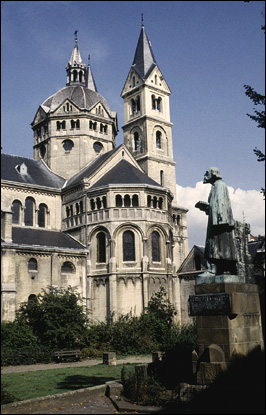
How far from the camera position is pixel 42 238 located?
34250 millimetres

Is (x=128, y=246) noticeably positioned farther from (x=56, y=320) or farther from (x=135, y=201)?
(x=56, y=320)

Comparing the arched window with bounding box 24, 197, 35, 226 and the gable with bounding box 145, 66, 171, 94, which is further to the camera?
the gable with bounding box 145, 66, 171, 94

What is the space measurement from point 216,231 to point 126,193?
75.9ft

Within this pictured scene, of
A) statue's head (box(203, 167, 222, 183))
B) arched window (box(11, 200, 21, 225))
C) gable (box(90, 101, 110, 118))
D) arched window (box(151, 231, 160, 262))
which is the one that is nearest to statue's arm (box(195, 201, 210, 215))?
statue's head (box(203, 167, 222, 183))

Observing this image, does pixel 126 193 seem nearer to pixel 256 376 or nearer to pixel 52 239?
pixel 52 239

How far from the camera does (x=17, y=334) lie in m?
24.6

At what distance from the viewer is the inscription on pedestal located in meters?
10.2

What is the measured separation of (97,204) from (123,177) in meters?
3.32

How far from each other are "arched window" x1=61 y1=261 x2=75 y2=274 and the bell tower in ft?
45.8

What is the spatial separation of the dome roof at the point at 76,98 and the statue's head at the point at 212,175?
34.1 metres

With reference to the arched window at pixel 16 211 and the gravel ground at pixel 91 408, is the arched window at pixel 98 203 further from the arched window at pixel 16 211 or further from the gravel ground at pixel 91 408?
the gravel ground at pixel 91 408

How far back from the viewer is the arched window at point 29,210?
37.1 m

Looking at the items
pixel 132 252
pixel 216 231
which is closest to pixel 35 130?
pixel 132 252

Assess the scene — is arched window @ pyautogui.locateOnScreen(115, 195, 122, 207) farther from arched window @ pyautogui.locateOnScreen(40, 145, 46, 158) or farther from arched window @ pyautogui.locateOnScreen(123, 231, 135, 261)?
arched window @ pyautogui.locateOnScreen(40, 145, 46, 158)
